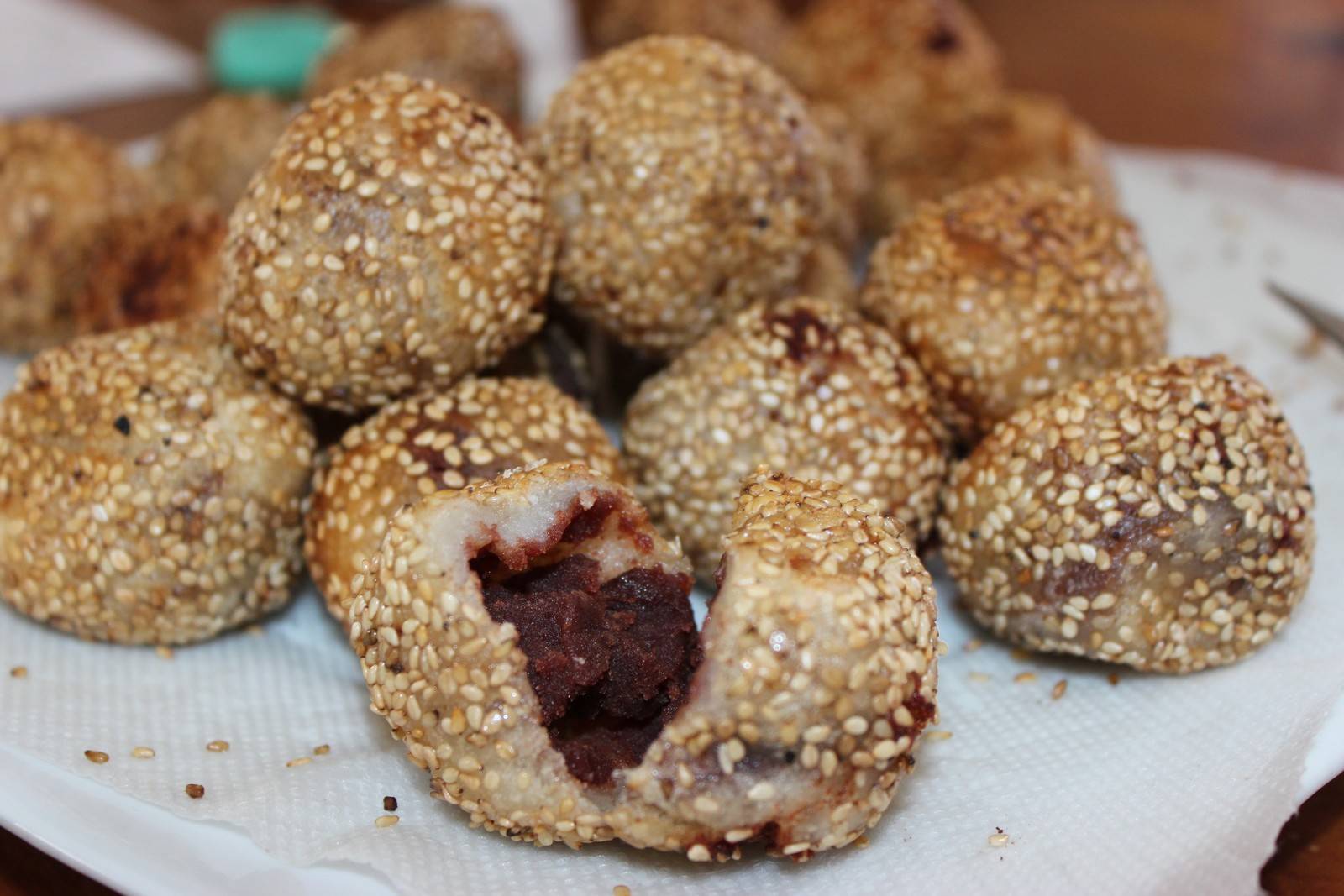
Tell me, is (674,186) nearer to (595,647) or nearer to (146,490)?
(595,647)

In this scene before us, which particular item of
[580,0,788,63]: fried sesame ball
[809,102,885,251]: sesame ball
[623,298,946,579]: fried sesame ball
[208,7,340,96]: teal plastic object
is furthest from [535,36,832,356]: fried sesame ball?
[208,7,340,96]: teal plastic object

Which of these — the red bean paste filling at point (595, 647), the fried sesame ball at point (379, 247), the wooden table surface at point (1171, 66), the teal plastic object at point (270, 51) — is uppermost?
the fried sesame ball at point (379, 247)

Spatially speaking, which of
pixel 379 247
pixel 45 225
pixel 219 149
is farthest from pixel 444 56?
pixel 379 247

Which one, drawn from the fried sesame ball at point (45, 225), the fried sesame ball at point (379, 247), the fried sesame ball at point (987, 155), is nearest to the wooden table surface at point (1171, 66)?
the fried sesame ball at point (987, 155)

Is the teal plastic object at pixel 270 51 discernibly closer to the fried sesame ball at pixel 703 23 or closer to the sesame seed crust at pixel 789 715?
the fried sesame ball at pixel 703 23

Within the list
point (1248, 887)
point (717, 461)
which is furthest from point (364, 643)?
point (1248, 887)
